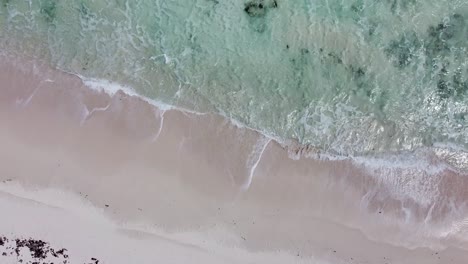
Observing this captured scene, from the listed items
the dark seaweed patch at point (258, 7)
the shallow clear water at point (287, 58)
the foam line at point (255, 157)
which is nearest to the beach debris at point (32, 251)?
the foam line at point (255, 157)

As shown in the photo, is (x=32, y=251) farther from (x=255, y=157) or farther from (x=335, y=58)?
(x=335, y=58)

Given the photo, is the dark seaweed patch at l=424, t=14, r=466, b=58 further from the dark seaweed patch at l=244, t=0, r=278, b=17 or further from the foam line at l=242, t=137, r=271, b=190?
the foam line at l=242, t=137, r=271, b=190

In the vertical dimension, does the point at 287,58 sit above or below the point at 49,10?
Result: above

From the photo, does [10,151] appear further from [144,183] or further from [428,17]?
[428,17]

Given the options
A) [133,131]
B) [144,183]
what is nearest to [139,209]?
[144,183]

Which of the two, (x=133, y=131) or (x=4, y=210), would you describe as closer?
(x=4, y=210)

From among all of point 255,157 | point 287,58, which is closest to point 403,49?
point 287,58

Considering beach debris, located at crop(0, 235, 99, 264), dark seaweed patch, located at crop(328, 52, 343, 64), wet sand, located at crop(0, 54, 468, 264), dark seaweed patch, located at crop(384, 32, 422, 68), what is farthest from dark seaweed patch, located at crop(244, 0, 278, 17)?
beach debris, located at crop(0, 235, 99, 264)
